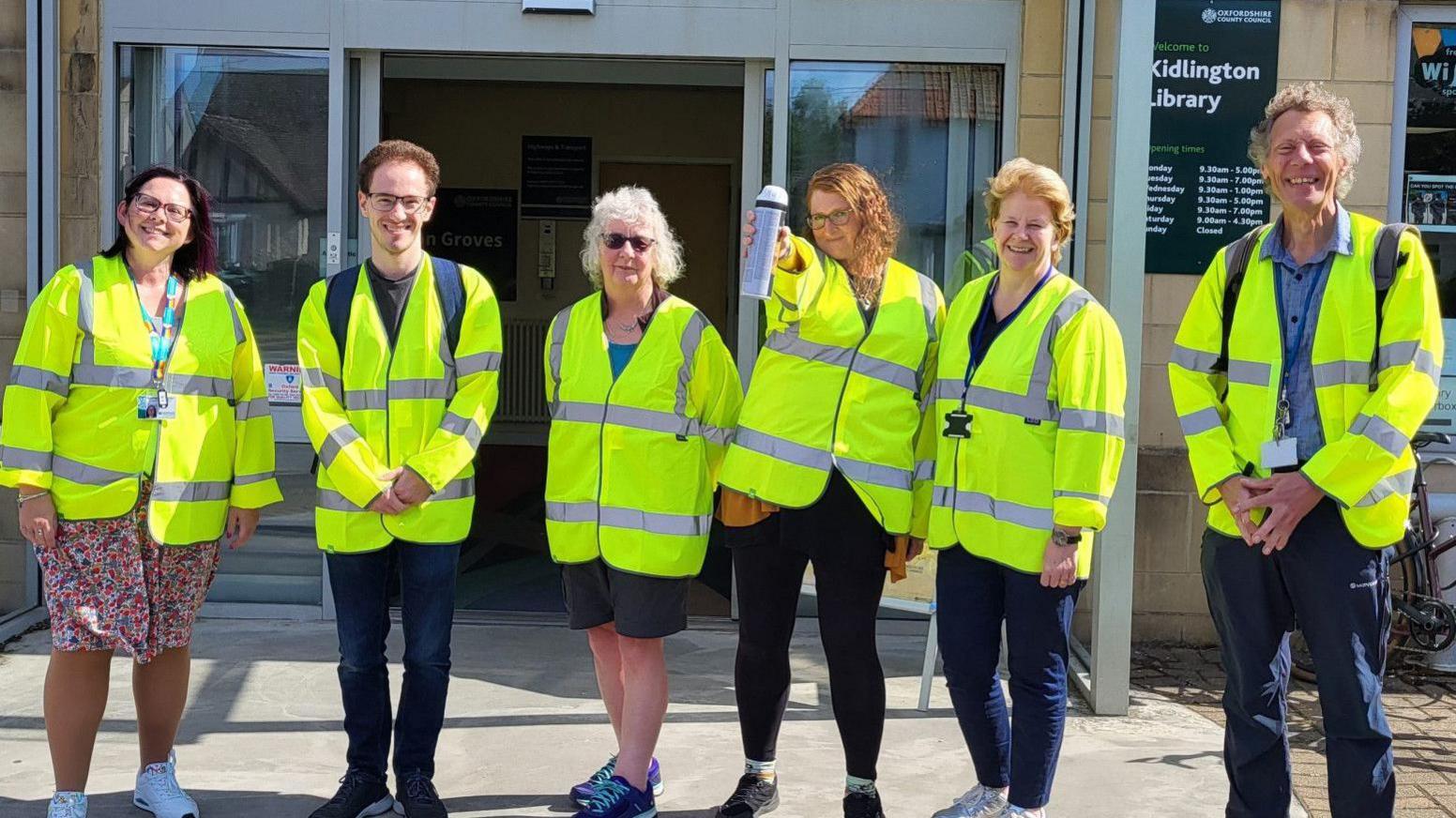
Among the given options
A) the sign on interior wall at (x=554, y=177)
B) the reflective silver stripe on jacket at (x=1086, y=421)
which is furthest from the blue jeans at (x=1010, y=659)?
the sign on interior wall at (x=554, y=177)

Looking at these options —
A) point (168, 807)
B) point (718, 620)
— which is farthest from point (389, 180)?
point (718, 620)

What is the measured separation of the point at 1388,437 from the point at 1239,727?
0.81 m

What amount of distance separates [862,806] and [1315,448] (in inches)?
61.0

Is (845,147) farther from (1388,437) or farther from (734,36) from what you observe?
(1388,437)

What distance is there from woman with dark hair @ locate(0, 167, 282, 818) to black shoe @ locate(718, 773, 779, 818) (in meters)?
1.50


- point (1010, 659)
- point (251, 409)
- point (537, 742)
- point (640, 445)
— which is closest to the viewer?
point (1010, 659)

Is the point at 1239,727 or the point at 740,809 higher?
the point at 1239,727

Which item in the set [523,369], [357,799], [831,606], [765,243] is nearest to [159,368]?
[357,799]

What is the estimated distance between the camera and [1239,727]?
3512 mm

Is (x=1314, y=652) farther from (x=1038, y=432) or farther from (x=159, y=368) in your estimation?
(x=159, y=368)

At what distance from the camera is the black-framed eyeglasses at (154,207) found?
386 cm

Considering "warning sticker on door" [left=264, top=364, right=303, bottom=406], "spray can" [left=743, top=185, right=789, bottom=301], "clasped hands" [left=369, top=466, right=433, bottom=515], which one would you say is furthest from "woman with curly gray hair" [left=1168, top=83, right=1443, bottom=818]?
"warning sticker on door" [left=264, top=364, right=303, bottom=406]

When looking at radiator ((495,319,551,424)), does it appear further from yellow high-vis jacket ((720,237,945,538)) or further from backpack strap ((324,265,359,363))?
yellow high-vis jacket ((720,237,945,538))

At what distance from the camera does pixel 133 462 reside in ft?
12.5
